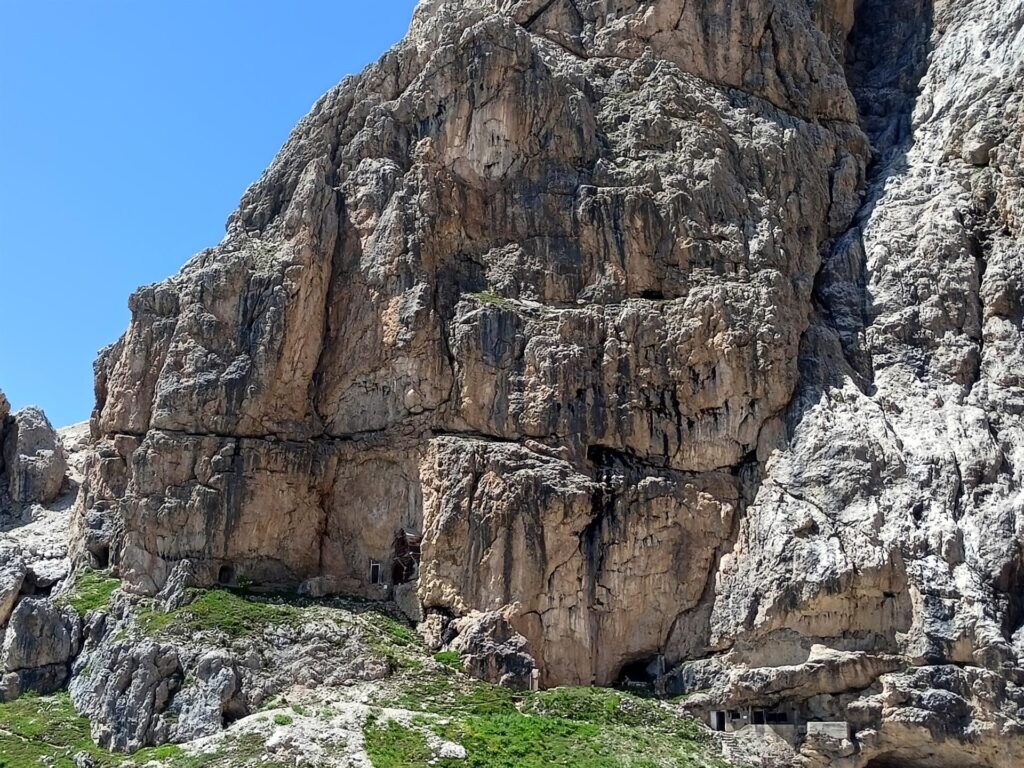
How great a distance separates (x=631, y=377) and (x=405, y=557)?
13917mm

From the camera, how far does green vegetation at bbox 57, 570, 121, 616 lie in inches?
2037

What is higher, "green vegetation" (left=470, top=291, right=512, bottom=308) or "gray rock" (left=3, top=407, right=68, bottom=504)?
"green vegetation" (left=470, top=291, right=512, bottom=308)

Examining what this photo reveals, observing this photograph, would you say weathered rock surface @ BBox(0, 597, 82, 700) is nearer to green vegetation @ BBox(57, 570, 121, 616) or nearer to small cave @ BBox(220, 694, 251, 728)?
green vegetation @ BBox(57, 570, 121, 616)

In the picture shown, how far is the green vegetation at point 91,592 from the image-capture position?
5175 cm

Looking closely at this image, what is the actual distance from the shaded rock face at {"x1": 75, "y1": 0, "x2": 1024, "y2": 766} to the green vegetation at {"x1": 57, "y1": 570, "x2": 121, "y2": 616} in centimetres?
144

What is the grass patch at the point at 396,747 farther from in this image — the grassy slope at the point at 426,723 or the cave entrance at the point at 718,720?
the cave entrance at the point at 718,720

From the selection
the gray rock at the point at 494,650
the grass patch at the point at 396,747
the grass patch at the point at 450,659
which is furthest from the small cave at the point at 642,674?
the grass patch at the point at 396,747

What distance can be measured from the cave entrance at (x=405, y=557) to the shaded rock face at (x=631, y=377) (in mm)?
344

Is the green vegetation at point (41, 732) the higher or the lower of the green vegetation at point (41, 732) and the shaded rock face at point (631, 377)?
the lower

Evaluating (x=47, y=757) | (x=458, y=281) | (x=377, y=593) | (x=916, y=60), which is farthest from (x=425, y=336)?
(x=916, y=60)

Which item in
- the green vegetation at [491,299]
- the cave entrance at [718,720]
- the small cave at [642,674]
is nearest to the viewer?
the cave entrance at [718,720]

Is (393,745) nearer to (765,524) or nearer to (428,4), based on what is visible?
(765,524)

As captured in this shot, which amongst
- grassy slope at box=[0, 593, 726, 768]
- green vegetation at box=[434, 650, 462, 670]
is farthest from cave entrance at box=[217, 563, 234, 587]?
green vegetation at box=[434, 650, 462, 670]

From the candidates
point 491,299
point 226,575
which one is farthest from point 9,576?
point 491,299
